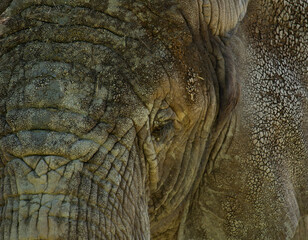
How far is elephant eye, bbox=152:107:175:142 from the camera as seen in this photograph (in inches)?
116

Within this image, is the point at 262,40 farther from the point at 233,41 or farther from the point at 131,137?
the point at 131,137

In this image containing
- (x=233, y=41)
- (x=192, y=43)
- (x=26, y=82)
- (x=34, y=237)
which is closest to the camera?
(x=34, y=237)

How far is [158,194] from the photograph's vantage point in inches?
126

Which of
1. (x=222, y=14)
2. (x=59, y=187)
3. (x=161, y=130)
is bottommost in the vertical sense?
(x=59, y=187)

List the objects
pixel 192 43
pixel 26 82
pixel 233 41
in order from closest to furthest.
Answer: pixel 26 82
pixel 192 43
pixel 233 41

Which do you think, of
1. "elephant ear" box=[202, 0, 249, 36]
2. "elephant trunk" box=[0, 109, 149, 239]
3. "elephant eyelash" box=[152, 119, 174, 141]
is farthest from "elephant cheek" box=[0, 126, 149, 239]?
"elephant ear" box=[202, 0, 249, 36]

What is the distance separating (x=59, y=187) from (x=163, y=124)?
553 mm

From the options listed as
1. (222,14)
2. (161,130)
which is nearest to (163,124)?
(161,130)

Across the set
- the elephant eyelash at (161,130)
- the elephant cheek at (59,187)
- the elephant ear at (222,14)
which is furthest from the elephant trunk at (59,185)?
the elephant ear at (222,14)

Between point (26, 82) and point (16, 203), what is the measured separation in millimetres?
427

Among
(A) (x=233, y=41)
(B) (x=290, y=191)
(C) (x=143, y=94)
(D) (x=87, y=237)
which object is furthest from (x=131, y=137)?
(B) (x=290, y=191)

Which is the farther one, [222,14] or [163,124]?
[222,14]

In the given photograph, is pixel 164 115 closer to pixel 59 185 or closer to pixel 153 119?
pixel 153 119

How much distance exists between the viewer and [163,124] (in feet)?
9.73
